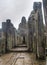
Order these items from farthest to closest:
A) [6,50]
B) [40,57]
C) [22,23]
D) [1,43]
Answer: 1. [22,23]
2. [6,50]
3. [1,43]
4. [40,57]

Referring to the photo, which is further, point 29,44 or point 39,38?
point 29,44

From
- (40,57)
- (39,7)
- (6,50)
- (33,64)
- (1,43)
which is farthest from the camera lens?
(6,50)

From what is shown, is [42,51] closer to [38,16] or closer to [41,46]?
[41,46]

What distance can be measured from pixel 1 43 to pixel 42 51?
452 cm

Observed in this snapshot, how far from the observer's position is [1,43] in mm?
11453

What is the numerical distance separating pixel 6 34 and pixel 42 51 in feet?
18.1

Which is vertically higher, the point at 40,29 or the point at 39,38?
the point at 40,29

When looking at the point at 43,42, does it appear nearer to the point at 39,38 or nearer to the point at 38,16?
the point at 39,38

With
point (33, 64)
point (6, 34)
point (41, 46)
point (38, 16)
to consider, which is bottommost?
point (33, 64)

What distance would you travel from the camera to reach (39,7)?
29.1 feet

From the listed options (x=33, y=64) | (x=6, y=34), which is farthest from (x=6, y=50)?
(x=33, y=64)

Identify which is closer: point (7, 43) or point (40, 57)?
point (40, 57)

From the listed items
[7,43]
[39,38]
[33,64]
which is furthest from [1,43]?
[33,64]

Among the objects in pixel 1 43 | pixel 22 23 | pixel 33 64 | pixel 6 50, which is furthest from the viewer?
pixel 22 23
